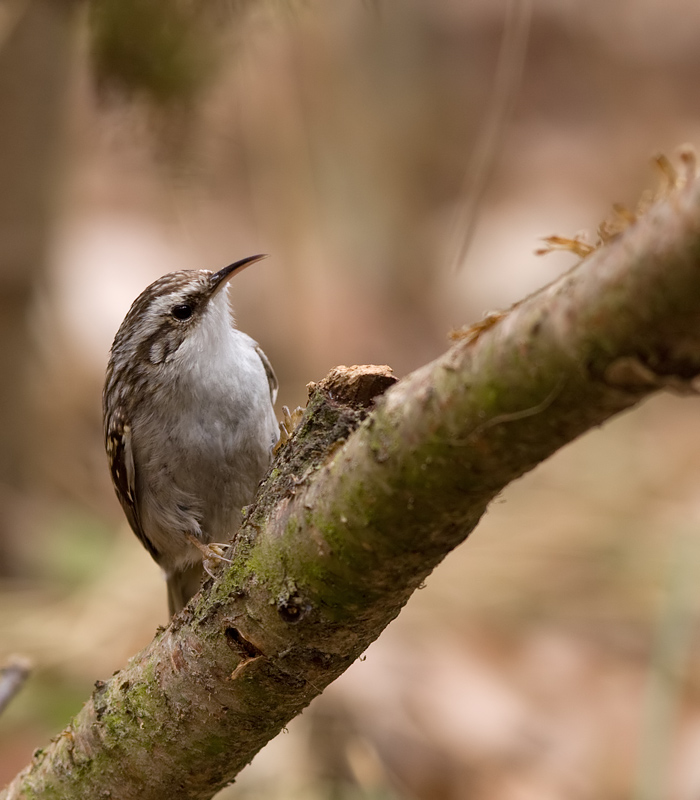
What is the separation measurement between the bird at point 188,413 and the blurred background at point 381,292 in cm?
Result: 63

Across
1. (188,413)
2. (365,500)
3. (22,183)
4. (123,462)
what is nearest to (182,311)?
(188,413)

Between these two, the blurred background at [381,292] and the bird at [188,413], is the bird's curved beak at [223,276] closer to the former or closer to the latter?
the bird at [188,413]

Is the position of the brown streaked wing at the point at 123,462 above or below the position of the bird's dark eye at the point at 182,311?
below

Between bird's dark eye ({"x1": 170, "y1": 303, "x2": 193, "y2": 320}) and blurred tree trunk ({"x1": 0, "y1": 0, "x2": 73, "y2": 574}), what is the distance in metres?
2.70

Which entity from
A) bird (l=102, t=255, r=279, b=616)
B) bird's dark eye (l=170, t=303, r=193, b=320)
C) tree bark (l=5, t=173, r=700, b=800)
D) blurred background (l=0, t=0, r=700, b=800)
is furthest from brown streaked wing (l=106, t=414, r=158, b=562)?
tree bark (l=5, t=173, r=700, b=800)

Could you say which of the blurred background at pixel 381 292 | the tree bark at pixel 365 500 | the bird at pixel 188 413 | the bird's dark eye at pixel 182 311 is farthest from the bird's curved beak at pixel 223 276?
the tree bark at pixel 365 500

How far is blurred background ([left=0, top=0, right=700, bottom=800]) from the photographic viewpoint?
4.88 m

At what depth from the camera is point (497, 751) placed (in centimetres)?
522

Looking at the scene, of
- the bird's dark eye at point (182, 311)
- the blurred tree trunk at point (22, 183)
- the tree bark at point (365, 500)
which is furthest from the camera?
the blurred tree trunk at point (22, 183)

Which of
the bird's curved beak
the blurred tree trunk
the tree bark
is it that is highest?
the blurred tree trunk

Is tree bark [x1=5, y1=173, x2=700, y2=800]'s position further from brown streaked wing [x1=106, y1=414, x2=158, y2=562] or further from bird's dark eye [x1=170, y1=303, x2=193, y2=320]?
bird's dark eye [x1=170, y1=303, x2=193, y2=320]

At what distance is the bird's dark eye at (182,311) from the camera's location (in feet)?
12.5

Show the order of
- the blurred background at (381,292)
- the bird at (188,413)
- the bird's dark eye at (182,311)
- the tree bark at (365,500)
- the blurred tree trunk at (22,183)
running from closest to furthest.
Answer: the tree bark at (365,500)
the bird at (188,413)
the bird's dark eye at (182,311)
the blurred background at (381,292)
the blurred tree trunk at (22,183)

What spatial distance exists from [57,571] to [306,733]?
306 cm
